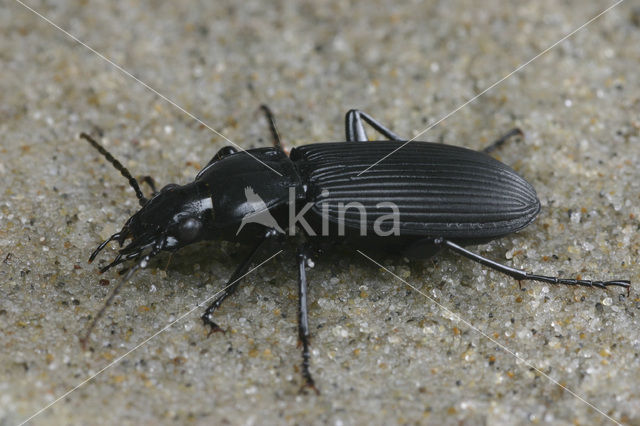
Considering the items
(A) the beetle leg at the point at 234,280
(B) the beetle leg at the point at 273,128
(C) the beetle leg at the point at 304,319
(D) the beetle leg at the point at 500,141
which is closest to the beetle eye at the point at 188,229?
(A) the beetle leg at the point at 234,280

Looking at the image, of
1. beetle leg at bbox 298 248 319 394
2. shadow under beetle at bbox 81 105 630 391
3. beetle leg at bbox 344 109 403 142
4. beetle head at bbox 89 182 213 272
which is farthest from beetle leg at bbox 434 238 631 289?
beetle head at bbox 89 182 213 272

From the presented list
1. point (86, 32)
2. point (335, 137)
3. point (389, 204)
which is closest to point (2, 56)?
point (86, 32)

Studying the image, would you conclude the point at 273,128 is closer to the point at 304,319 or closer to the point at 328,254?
the point at 328,254

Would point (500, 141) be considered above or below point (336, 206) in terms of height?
above

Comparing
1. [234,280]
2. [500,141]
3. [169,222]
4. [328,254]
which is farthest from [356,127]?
[169,222]

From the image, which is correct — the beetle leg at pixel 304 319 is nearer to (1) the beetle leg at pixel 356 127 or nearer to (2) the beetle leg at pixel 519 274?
(2) the beetle leg at pixel 519 274

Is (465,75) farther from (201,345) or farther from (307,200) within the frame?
(201,345)

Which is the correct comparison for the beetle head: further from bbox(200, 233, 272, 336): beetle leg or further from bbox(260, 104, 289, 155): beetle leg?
bbox(260, 104, 289, 155): beetle leg
